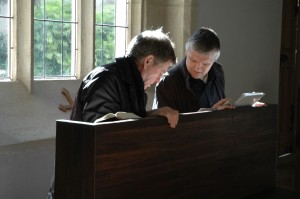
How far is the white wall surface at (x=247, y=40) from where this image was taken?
242 inches

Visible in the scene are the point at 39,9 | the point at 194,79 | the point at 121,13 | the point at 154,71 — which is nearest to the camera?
the point at 154,71

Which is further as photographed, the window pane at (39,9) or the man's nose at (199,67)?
the window pane at (39,9)

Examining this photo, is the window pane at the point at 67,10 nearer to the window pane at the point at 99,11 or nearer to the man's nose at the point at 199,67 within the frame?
the window pane at the point at 99,11

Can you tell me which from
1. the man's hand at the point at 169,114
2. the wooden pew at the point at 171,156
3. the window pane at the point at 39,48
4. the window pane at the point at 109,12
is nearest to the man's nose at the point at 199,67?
the wooden pew at the point at 171,156

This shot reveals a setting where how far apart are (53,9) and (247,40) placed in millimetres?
2784

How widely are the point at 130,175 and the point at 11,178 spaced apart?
5.79ft

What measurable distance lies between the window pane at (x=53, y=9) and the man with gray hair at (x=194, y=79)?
154 centimetres

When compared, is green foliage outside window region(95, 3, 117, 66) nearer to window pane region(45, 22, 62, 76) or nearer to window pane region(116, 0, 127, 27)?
window pane region(116, 0, 127, 27)

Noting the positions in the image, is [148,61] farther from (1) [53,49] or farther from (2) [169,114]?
(1) [53,49]

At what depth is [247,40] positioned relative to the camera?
6.82 metres

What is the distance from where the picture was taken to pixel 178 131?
9.22 feet

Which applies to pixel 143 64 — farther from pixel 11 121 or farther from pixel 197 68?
pixel 11 121

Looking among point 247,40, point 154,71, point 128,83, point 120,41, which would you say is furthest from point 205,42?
point 247,40

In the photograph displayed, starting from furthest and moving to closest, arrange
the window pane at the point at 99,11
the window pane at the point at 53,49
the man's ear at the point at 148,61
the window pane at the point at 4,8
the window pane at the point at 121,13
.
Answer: the window pane at the point at 121,13 → the window pane at the point at 99,11 → the window pane at the point at 53,49 → the window pane at the point at 4,8 → the man's ear at the point at 148,61
